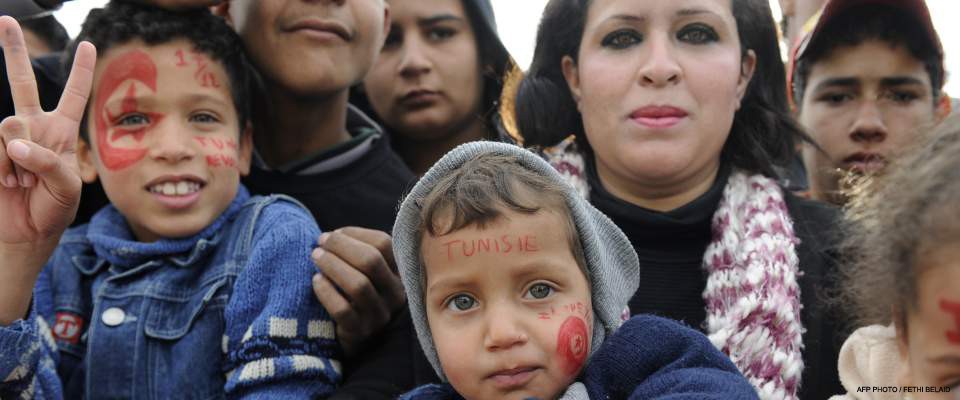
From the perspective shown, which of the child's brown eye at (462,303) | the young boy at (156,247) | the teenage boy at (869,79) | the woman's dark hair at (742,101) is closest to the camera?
the child's brown eye at (462,303)

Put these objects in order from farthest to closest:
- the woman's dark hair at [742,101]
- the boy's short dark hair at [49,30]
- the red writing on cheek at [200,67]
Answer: the boy's short dark hair at [49,30] → the woman's dark hair at [742,101] → the red writing on cheek at [200,67]

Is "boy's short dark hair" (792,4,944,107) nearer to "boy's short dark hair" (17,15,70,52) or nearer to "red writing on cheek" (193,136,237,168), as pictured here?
"red writing on cheek" (193,136,237,168)

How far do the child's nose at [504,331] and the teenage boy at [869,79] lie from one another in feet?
5.35

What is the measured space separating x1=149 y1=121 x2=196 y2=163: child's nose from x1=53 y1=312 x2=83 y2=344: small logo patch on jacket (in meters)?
0.48

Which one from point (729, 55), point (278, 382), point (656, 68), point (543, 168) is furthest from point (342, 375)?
point (729, 55)

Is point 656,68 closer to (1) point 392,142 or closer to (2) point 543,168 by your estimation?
(2) point 543,168

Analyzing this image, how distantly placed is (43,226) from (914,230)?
1816 millimetres

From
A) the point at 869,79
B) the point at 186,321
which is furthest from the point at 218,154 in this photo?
the point at 869,79

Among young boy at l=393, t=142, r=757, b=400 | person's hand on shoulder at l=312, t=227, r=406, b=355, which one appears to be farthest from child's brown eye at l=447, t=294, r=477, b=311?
person's hand on shoulder at l=312, t=227, r=406, b=355

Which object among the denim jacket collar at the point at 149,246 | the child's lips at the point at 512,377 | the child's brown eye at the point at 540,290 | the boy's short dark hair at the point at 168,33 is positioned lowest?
the child's lips at the point at 512,377

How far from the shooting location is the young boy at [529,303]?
206 centimetres

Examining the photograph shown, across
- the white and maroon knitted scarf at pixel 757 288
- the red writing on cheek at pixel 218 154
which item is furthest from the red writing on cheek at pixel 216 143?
the white and maroon knitted scarf at pixel 757 288

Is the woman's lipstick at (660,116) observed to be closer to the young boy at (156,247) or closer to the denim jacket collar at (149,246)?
the young boy at (156,247)

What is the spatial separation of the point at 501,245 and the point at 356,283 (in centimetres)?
56
